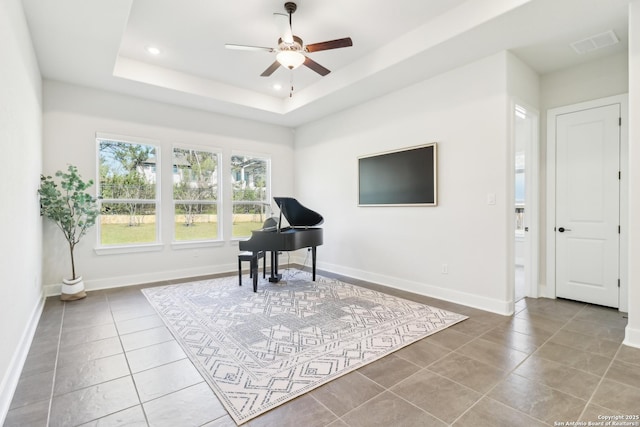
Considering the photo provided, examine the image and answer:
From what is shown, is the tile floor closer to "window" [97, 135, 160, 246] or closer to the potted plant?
the potted plant

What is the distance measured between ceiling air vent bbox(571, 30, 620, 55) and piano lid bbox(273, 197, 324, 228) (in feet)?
11.8

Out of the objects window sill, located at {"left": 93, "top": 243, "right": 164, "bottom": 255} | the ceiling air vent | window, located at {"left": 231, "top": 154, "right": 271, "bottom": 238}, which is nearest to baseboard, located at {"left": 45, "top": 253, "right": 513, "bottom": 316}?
window sill, located at {"left": 93, "top": 243, "right": 164, "bottom": 255}

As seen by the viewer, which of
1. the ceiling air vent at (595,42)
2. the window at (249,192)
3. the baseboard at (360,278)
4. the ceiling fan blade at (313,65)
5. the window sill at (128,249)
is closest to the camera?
the ceiling air vent at (595,42)

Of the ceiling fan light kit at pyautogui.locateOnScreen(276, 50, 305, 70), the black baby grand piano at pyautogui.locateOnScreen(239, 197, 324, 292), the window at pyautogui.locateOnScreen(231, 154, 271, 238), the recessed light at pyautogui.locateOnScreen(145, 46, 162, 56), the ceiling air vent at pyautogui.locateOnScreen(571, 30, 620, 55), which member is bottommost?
the black baby grand piano at pyautogui.locateOnScreen(239, 197, 324, 292)

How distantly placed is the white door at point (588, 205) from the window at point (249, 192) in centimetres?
465

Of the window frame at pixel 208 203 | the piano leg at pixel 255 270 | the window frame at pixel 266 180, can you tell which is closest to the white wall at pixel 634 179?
the piano leg at pixel 255 270

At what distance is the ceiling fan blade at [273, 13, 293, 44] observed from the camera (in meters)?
3.05

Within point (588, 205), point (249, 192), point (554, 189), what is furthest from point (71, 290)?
point (588, 205)

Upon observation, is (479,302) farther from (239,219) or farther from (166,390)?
(239,219)

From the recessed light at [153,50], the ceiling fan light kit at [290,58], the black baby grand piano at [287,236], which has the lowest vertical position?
the black baby grand piano at [287,236]

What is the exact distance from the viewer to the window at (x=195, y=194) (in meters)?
5.20

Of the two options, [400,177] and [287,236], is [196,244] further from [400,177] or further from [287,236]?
[400,177]

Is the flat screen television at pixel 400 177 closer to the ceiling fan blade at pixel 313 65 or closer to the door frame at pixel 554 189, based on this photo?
the door frame at pixel 554 189

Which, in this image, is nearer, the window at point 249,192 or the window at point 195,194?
the window at point 195,194
